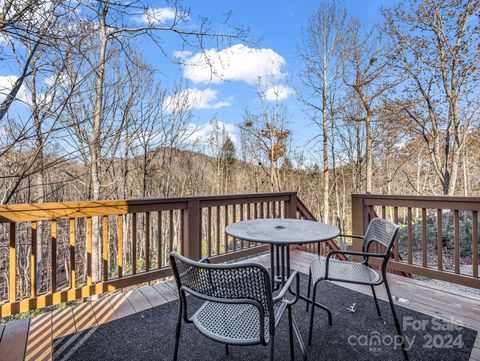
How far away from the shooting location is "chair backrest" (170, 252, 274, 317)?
1188 millimetres

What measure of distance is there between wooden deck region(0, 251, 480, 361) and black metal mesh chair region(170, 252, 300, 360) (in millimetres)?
1336

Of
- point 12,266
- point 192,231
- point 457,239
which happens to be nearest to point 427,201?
point 457,239

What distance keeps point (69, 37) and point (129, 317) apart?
2.76m

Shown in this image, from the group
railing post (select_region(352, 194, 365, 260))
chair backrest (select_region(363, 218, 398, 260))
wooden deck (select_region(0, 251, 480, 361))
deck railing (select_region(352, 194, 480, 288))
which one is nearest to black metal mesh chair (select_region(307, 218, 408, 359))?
chair backrest (select_region(363, 218, 398, 260))

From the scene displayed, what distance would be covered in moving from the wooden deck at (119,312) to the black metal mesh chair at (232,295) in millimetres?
1336

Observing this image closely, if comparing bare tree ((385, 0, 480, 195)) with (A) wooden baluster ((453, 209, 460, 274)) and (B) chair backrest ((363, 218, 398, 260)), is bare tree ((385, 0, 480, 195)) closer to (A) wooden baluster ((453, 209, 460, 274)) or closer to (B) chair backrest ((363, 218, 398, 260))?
(A) wooden baluster ((453, 209, 460, 274))

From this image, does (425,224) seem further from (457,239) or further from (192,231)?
(192,231)

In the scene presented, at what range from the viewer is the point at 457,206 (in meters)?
2.77


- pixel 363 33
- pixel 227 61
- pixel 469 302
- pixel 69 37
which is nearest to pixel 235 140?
pixel 363 33

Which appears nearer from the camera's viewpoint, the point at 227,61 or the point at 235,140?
the point at 227,61

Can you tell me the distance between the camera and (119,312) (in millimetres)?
2482

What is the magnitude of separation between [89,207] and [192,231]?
118 centimetres

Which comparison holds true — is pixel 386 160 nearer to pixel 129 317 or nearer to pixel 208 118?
pixel 208 118

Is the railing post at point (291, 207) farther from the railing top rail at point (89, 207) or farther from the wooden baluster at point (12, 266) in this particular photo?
the wooden baluster at point (12, 266)
